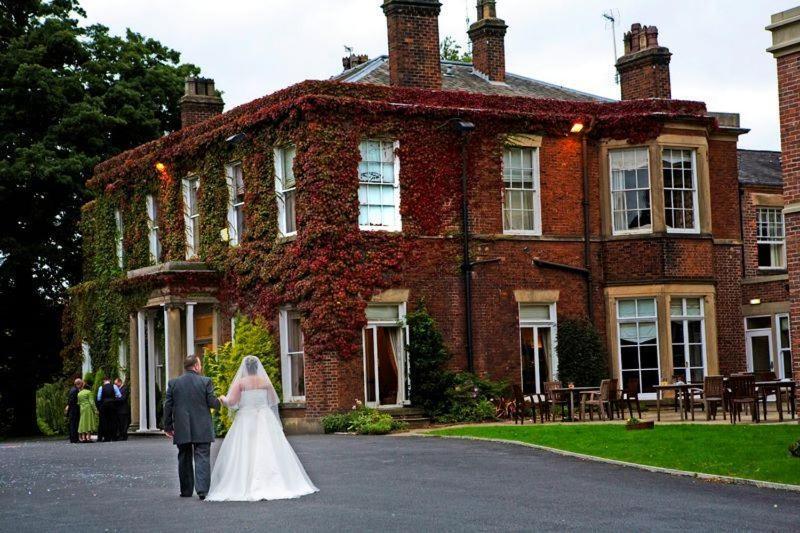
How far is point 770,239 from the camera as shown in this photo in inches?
1463

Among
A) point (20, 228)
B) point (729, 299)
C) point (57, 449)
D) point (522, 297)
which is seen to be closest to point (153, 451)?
point (57, 449)

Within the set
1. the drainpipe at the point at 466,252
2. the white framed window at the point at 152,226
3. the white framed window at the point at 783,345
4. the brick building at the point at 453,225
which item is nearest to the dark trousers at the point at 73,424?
the brick building at the point at 453,225

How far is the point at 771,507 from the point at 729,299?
20551mm

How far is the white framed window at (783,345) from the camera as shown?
113ft

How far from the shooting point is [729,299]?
33.5 metres

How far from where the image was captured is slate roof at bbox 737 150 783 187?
3725 cm

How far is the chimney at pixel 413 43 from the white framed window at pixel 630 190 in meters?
4.95

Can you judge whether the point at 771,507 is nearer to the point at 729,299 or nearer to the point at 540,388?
the point at 540,388

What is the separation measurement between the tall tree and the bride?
26.3 meters

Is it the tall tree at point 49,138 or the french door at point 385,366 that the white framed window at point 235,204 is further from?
the tall tree at point 49,138

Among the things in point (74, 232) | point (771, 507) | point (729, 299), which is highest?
point (74, 232)

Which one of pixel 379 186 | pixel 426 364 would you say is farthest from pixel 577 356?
pixel 379 186

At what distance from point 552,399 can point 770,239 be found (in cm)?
1259

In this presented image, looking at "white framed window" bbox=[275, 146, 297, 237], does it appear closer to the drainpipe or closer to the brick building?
the brick building
